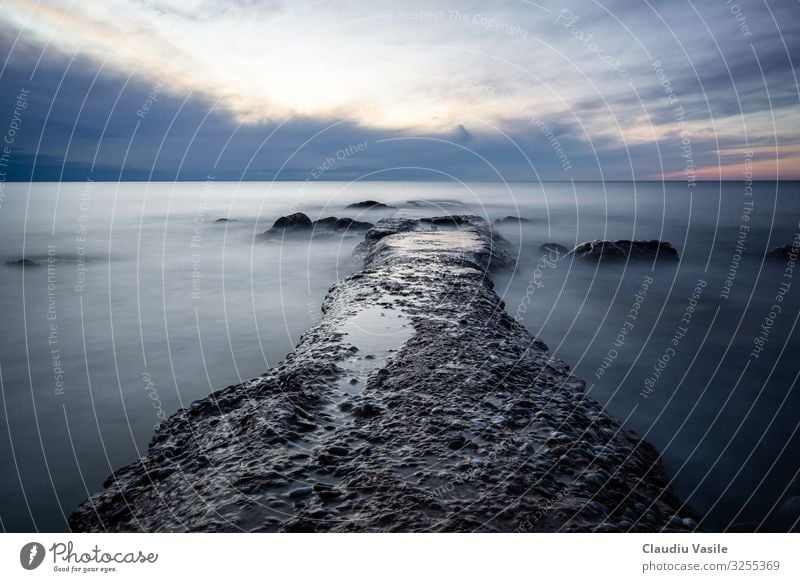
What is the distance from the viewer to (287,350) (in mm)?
8320

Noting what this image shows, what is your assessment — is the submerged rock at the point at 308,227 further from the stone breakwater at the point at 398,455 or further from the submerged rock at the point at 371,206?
the stone breakwater at the point at 398,455

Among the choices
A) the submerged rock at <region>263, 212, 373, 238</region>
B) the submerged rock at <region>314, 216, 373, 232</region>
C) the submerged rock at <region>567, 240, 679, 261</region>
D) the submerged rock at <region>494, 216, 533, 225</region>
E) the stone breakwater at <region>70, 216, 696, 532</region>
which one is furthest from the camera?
the submerged rock at <region>494, 216, 533, 225</region>

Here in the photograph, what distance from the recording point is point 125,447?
5395 millimetres

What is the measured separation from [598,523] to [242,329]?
26.5 ft

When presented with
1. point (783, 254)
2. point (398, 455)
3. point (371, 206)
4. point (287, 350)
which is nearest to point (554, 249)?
point (783, 254)

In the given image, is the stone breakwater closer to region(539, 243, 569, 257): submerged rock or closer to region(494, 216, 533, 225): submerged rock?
region(539, 243, 569, 257): submerged rock

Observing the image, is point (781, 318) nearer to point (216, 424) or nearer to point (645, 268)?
point (645, 268)

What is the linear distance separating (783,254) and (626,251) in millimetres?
5610

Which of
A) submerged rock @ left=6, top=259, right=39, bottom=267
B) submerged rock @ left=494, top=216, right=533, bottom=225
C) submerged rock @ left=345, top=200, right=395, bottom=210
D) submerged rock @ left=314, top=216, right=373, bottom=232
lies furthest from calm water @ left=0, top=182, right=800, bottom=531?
submerged rock @ left=345, top=200, right=395, bottom=210

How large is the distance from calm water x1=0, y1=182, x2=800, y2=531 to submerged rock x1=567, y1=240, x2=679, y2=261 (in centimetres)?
78

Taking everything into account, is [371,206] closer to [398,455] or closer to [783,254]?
[783,254]

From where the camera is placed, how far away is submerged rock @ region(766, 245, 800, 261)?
15727 mm

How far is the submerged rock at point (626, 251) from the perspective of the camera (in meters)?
16.4
